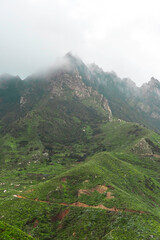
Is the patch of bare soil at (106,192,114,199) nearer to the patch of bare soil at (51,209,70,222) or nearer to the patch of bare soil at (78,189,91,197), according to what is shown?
the patch of bare soil at (78,189,91,197)

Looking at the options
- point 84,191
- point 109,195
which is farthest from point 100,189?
point 84,191

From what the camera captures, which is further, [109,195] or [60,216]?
[109,195]

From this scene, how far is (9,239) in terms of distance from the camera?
41469 millimetres

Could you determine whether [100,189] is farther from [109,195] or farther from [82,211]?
[82,211]

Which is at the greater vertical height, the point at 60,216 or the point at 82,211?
the point at 60,216

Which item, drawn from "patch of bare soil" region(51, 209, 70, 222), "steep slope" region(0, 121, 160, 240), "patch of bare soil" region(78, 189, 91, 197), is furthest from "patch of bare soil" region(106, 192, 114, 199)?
"patch of bare soil" region(51, 209, 70, 222)

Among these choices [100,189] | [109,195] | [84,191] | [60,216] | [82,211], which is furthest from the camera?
[84,191]

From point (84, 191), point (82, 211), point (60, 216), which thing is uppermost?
point (84, 191)

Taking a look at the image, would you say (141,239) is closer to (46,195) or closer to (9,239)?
(9,239)

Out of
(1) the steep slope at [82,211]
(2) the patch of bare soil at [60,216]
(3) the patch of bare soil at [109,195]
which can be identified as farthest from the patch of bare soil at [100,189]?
(2) the patch of bare soil at [60,216]

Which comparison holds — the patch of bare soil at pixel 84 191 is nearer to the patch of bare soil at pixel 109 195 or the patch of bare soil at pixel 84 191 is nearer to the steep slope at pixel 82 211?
the steep slope at pixel 82 211

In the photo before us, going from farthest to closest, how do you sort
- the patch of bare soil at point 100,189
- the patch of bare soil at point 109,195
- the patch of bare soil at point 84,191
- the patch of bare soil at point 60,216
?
the patch of bare soil at point 84,191, the patch of bare soil at point 100,189, the patch of bare soil at point 109,195, the patch of bare soil at point 60,216

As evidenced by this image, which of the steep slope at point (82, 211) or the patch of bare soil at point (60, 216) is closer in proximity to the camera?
the steep slope at point (82, 211)

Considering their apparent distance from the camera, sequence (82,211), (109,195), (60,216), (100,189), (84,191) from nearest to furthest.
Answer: (82,211), (60,216), (109,195), (100,189), (84,191)
